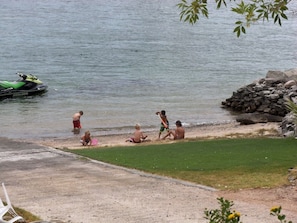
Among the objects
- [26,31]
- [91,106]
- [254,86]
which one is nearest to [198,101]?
[254,86]

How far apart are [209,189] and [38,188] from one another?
10.5 feet

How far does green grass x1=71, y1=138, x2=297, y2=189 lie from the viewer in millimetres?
13766

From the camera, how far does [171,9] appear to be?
92.5m

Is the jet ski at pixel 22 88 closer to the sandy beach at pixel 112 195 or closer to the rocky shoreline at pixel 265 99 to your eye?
the rocky shoreline at pixel 265 99

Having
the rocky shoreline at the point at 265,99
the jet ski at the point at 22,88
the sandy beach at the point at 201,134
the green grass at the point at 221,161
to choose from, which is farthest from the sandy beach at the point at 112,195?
the jet ski at the point at 22,88

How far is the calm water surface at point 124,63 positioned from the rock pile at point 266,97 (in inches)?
43.1

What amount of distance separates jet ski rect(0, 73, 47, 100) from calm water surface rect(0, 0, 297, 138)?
78 cm

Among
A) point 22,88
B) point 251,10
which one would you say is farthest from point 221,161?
point 22,88

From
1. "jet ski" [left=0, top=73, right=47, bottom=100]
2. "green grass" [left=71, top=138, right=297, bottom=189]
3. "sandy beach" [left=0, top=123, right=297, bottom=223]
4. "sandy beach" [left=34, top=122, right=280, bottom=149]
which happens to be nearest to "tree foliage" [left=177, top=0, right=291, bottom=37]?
"sandy beach" [left=0, top=123, right=297, bottom=223]

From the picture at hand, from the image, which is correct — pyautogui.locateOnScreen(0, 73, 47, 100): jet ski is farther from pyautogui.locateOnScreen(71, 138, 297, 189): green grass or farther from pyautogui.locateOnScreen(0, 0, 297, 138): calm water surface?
pyautogui.locateOnScreen(71, 138, 297, 189): green grass

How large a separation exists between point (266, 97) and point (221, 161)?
765 inches

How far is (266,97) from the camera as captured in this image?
34656 mm

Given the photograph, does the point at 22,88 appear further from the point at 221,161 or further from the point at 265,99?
the point at 221,161

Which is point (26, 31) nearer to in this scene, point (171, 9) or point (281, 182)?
point (171, 9)
